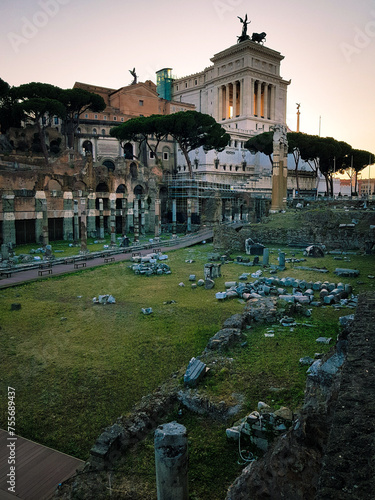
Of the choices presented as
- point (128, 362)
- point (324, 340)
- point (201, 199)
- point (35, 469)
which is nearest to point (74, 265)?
point (128, 362)

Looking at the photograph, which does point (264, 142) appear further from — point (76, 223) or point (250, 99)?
point (76, 223)

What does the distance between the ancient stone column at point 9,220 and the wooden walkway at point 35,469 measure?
2245cm

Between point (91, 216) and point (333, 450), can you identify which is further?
point (91, 216)

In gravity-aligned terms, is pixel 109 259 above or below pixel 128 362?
above

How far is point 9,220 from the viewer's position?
26906 millimetres

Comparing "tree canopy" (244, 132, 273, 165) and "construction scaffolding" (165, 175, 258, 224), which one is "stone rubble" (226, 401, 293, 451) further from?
"tree canopy" (244, 132, 273, 165)

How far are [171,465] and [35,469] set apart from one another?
7.74 ft

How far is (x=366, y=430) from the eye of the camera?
273 centimetres

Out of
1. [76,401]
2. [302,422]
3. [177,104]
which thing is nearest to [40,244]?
[76,401]

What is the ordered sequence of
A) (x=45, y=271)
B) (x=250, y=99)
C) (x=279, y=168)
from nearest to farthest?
(x=45, y=271)
(x=279, y=168)
(x=250, y=99)

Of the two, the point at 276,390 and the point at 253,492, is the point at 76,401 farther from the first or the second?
the point at 253,492

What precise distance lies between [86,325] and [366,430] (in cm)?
877

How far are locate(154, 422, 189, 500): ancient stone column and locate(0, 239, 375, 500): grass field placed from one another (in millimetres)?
684

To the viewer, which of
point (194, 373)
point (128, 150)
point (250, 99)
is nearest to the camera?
point (194, 373)
